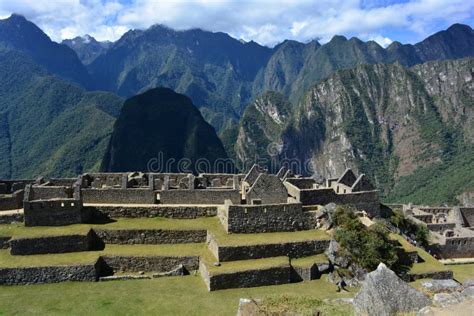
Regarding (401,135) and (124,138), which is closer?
(124,138)

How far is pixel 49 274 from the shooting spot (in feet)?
63.4

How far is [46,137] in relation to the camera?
492ft

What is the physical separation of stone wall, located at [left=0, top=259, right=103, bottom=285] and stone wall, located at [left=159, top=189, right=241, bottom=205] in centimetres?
634

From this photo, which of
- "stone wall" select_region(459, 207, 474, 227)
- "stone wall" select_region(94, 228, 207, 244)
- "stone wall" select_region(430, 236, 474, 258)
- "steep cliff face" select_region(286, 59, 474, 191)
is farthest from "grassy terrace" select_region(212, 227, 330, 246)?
"steep cliff face" select_region(286, 59, 474, 191)

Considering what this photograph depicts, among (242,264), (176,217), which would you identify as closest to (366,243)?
(242,264)

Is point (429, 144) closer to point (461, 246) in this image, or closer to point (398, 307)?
point (461, 246)

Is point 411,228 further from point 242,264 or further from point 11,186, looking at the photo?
point 11,186

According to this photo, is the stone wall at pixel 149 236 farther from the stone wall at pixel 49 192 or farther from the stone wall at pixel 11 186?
the stone wall at pixel 11 186

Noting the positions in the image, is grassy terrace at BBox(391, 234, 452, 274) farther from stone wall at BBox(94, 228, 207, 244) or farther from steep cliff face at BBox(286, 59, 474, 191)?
steep cliff face at BBox(286, 59, 474, 191)

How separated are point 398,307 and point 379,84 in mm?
195163

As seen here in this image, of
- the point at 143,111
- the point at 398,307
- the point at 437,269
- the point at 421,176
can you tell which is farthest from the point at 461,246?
the point at 421,176

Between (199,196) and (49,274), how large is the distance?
878cm

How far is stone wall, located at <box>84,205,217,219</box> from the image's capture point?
928 inches
